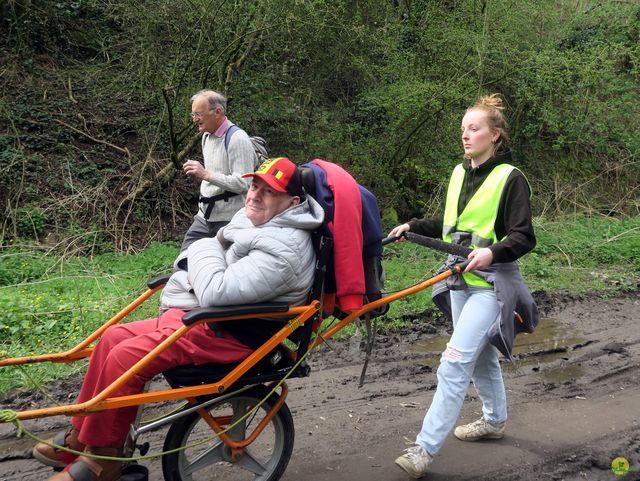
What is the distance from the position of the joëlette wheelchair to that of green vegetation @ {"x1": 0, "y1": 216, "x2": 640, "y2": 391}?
202 centimetres

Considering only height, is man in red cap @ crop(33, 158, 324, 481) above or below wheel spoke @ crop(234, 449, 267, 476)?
above

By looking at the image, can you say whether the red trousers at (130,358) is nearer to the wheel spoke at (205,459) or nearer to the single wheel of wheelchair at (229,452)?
the single wheel of wheelchair at (229,452)

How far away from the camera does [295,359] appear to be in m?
3.29

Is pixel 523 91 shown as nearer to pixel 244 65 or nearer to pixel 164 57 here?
pixel 244 65

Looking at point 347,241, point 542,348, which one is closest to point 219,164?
point 347,241

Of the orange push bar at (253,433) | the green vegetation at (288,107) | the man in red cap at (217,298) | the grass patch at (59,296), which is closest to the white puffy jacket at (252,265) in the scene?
Result: the man in red cap at (217,298)

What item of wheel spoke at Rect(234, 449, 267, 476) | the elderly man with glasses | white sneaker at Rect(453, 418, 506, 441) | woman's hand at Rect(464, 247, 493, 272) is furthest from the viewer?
the elderly man with glasses

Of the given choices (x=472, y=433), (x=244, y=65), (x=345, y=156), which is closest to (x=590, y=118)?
(x=345, y=156)

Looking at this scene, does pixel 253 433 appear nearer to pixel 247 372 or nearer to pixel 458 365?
pixel 247 372

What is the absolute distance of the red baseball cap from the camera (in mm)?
3141

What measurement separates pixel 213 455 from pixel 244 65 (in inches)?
276

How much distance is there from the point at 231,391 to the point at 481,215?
5.35ft

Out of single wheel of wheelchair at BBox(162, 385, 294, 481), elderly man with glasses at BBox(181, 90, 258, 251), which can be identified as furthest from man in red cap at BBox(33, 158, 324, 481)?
elderly man with glasses at BBox(181, 90, 258, 251)

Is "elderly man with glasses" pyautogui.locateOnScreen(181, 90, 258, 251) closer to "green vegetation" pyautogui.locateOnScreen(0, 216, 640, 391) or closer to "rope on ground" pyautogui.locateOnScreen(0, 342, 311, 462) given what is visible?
"green vegetation" pyautogui.locateOnScreen(0, 216, 640, 391)
